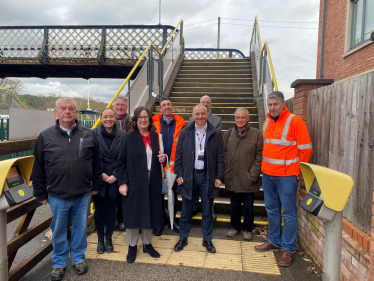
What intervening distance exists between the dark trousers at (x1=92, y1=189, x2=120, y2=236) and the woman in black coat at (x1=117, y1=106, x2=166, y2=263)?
366 mm

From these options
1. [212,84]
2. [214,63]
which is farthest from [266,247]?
[214,63]

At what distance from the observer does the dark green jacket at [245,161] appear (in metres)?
3.21

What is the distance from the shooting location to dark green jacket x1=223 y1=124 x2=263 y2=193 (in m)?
3.21

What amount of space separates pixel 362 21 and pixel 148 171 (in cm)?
864

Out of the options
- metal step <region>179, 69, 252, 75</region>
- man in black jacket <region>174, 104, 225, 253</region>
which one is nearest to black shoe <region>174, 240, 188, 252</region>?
man in black jacket <region>174, 104, 225, 253</region>

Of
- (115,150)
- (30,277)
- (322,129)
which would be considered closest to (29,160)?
(115,150)

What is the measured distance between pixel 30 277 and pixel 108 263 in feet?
2.52

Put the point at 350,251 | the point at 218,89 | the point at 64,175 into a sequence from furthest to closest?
the point at 218,89 < the point at 64,175 < the point at 350,251

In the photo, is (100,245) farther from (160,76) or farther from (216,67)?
(216,67)

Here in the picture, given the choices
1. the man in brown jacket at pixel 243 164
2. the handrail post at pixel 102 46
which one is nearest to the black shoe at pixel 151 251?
the man in brown jacket at pixel 243 164

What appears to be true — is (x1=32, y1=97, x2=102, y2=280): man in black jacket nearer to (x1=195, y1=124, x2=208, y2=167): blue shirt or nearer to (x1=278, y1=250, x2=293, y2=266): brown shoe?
(x1=195, y1=124, x2=208, y2=167): blue shirt

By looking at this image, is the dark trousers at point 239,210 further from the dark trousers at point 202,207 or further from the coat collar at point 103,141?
the coat collar at point 103,141

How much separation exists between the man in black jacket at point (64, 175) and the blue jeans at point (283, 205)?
201 cm

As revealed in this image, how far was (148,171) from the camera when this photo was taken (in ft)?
9.34
